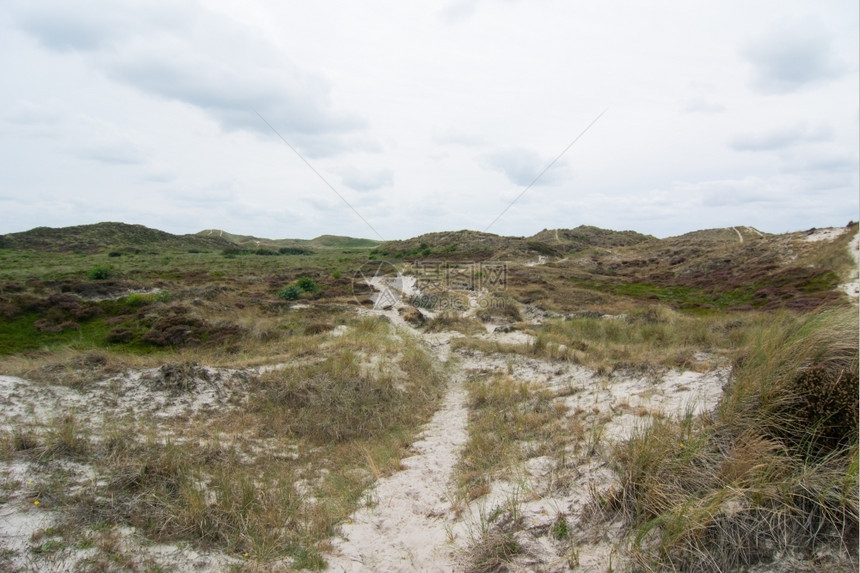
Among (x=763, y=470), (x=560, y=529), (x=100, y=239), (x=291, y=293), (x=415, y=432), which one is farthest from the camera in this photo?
(x=100, y=239)

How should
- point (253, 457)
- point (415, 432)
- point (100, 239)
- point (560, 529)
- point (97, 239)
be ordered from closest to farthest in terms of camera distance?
1. point (560, 529)
2. point (253, 457)
3. point (415, 432)
4. point (97, 239)
5. point (100, 239)

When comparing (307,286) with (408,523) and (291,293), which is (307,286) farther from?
(408,523)

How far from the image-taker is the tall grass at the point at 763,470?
3.65 meters

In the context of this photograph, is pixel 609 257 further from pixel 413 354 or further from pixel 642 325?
pixel 413 354

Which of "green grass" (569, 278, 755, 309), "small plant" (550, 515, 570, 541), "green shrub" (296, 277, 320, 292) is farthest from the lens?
"green grass" (569, 278, 755, 309)

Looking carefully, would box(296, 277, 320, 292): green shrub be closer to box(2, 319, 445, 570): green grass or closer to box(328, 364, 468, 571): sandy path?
box(2, 319, 445, 570): green grass

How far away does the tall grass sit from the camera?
365 centimetres

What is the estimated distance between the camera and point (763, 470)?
13.8 ft

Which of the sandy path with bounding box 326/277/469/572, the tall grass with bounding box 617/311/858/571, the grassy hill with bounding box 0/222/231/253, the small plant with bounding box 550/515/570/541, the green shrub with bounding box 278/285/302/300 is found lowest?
the sandy path with bounding box 326/277/469/572

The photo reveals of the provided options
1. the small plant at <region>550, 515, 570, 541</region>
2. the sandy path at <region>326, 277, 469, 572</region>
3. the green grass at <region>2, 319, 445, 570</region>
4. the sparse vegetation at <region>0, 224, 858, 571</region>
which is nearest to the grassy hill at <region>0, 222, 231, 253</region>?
the sparse vegetation at <region>0, 224, 858, 571</region>

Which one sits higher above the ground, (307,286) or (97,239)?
(97,239)

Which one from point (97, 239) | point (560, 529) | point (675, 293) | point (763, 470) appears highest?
point (97, 239)

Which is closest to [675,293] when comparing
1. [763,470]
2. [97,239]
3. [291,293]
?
[291,293]

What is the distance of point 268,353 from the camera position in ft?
44.4
